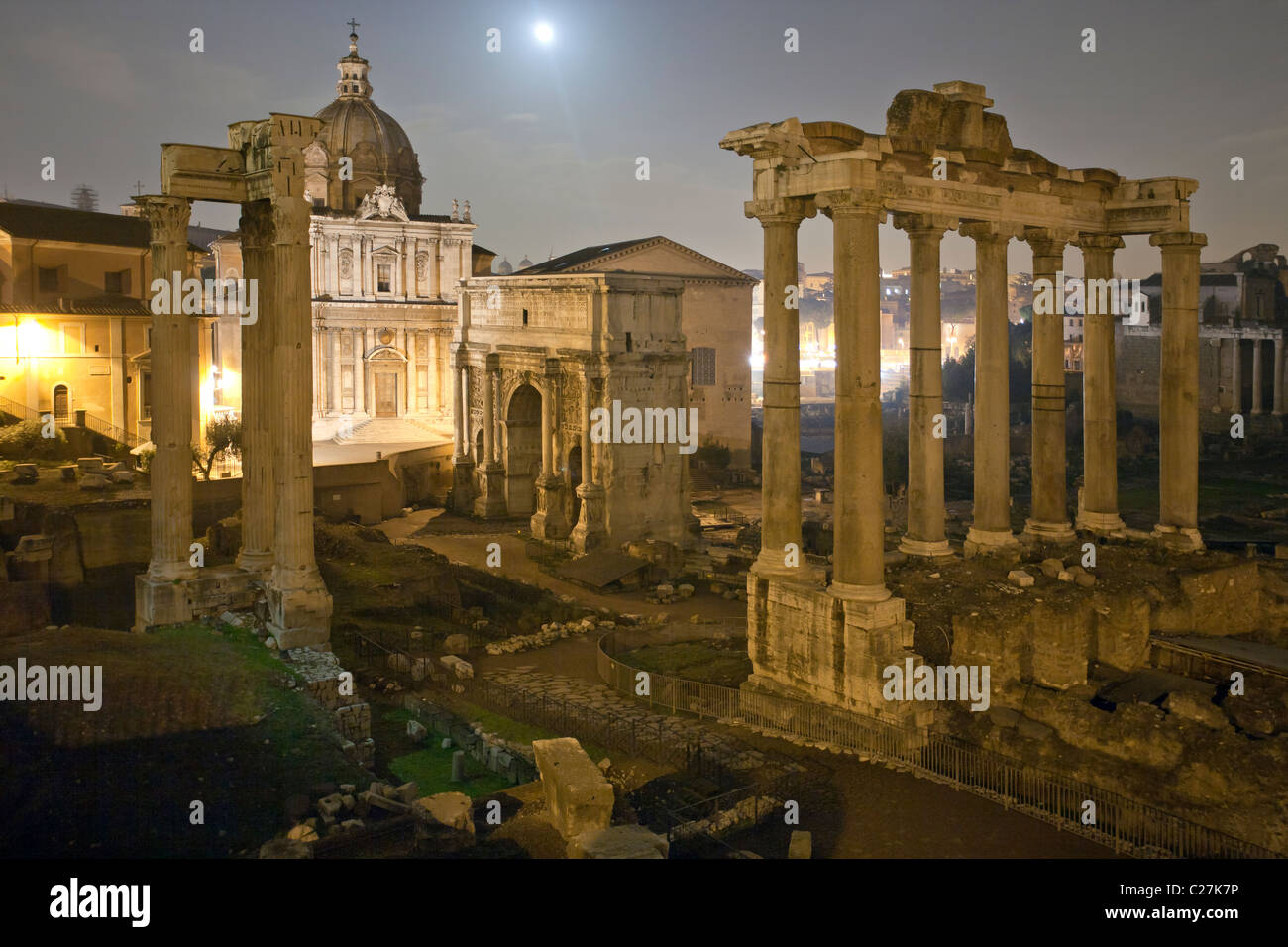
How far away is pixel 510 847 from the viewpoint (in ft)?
44.5

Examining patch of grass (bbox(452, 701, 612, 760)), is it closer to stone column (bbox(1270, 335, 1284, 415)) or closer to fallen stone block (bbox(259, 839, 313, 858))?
fallen stone block (bbox(259, 839, 313, 858))

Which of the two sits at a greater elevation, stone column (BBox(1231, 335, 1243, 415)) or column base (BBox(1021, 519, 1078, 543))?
stone column (BBox(1231, 335, 1243, 415))

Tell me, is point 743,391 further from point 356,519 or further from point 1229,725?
point 1229,725

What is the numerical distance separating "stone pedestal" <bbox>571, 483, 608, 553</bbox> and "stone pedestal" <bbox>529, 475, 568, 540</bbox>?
157cm

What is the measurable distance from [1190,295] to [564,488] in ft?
69.7

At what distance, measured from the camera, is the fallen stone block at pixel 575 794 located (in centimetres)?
1380

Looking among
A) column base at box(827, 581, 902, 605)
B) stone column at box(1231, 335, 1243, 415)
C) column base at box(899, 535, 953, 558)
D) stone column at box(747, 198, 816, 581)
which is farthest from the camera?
stone column at box(1231, 335, 1243, 415)

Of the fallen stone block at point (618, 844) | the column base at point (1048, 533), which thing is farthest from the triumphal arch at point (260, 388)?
the column base at point (1048, 533)

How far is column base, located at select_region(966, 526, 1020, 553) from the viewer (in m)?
20.9

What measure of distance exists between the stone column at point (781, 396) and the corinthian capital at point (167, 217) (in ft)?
29.8

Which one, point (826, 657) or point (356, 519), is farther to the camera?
point (356, 519)

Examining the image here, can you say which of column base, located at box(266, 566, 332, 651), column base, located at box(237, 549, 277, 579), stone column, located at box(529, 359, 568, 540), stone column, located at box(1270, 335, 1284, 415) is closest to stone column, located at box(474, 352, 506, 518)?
stone column, located at box(529, 359, 568, 540)

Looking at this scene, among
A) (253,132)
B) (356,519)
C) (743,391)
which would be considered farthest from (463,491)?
(253,132)

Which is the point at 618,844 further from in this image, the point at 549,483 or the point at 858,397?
the point at 549,483
